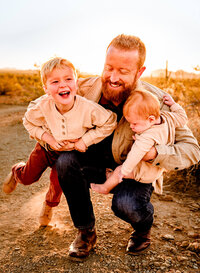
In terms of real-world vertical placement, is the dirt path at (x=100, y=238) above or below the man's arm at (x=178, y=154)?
below

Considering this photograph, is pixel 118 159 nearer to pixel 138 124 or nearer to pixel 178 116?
pixel 138 124

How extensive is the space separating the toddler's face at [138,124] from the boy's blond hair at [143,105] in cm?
3

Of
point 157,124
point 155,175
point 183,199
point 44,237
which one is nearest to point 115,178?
point 155,175

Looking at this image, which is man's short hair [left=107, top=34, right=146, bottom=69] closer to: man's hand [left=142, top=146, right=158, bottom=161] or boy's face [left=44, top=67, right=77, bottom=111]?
boy's face [left=44, top=67, right=77, bottom=111]

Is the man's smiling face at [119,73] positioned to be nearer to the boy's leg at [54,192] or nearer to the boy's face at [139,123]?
the boy's face at [139,123]

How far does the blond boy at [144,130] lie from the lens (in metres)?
2.12

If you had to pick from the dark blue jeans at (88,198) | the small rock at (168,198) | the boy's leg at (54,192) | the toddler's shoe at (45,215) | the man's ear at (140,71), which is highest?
the man's ear at (140,71)

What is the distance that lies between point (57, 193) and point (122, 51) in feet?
5.12

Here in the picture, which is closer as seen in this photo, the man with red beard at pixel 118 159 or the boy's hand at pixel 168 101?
the man with red beard at pixel 118 159

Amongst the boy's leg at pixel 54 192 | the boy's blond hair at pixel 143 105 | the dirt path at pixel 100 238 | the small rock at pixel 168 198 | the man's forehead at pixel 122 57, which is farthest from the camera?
the small rock at pixel 168 198

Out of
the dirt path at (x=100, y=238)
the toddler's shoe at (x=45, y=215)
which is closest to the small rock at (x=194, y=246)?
the dirt path at (x=100, y=238)

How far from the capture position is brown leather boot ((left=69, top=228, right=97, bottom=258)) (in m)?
2.27

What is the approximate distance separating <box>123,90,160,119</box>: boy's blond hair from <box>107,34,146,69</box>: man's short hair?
0.57m

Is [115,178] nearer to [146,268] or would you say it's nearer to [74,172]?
[74,172]
